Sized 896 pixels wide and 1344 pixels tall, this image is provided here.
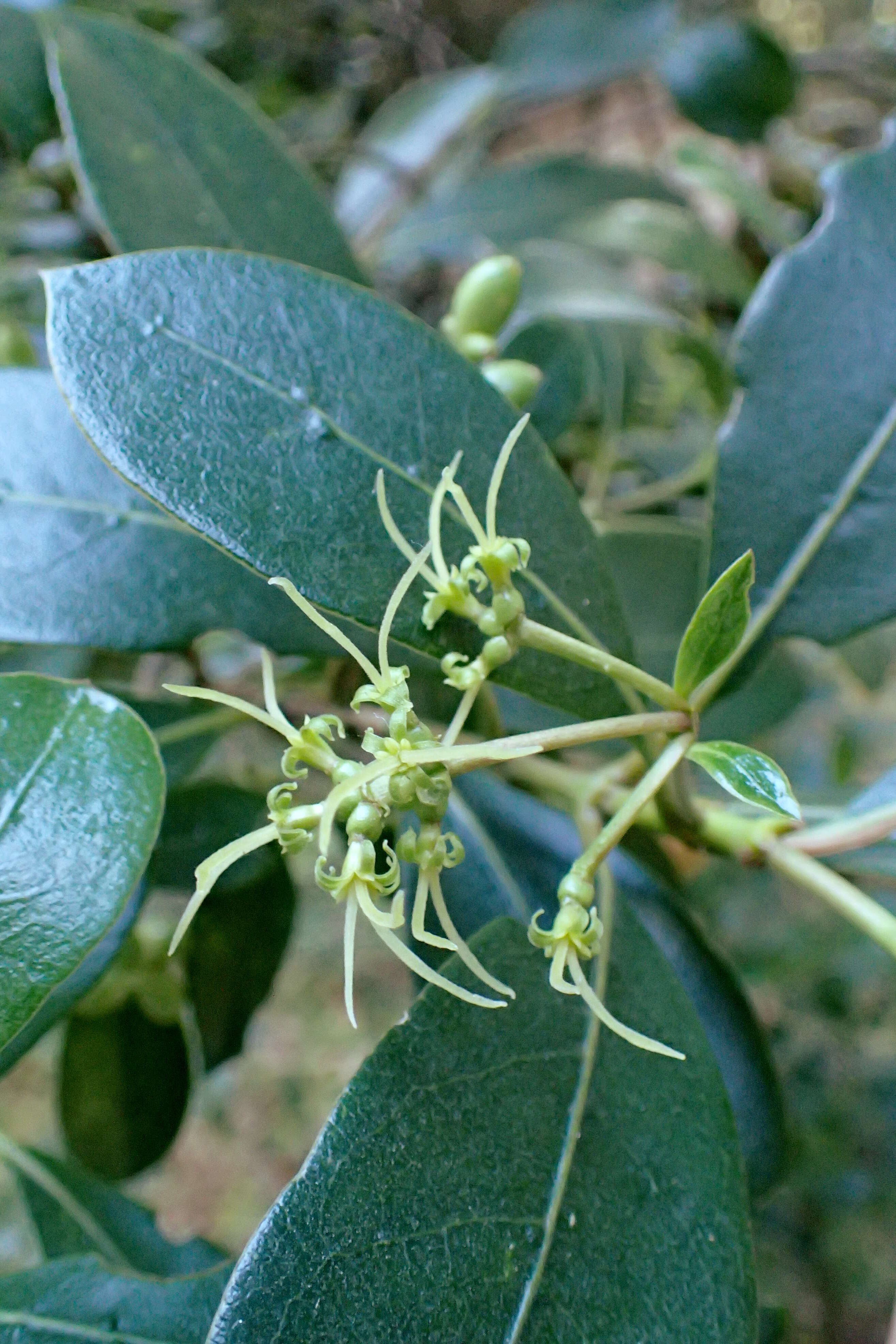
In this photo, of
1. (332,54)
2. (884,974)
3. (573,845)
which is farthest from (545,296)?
(332,54)

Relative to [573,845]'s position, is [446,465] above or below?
above

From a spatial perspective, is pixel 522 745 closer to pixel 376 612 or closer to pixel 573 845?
pixel 376 612

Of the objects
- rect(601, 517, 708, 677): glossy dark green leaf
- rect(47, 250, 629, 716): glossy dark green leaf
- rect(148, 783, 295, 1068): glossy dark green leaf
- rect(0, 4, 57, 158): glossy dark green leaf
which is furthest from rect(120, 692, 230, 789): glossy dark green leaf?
rect(0, 4, 57, 158): glossy dark green leaf

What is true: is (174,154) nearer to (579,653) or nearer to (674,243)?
(579,653)

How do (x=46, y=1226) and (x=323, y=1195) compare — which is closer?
(x=323, y=1195)

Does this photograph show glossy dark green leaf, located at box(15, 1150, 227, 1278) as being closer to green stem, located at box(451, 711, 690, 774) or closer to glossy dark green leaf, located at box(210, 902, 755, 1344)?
glossy dark green leaf, located at box(210, 902, 755, 1344)

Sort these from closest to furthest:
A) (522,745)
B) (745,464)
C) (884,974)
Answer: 1. (522,745)
2. (745,464)
3. (884,974)

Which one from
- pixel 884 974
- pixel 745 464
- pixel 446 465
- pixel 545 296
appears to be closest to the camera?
pixel 446 465
